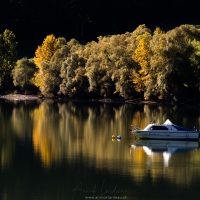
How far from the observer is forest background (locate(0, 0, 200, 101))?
108 metres

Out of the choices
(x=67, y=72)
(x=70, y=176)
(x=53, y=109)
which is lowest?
(x=70, y=176)

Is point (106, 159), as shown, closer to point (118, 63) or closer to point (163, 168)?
point (163, 168)

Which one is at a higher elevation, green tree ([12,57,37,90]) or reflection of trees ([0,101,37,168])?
green tree ([12,57,37,90])

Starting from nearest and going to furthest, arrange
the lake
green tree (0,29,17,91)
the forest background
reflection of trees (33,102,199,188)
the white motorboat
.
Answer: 1. the lake
2. reflection of trees (33,102,199,188)
3. the white motorboat
4. the forest background
5. green tree (0,29,17,91)

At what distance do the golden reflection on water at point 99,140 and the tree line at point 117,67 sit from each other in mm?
9433

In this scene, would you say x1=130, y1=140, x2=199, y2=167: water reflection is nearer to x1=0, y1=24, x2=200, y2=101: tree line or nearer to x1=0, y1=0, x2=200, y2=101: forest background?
x1=0, y1=24, x2=200, y2=101: tree line

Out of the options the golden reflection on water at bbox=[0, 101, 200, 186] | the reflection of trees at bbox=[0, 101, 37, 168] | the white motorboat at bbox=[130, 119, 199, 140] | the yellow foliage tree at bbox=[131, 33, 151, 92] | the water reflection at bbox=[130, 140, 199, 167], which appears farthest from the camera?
the yellow foliage tree at bbox=[131, 33, 151, 92]

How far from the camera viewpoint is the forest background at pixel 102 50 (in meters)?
108

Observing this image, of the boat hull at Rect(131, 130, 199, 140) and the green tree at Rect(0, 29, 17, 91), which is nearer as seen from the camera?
the boat hull at Rect(131, 130, 199, 140)

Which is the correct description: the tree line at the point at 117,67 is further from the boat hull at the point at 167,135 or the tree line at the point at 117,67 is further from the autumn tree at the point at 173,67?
the boat hull at the point at 167,135

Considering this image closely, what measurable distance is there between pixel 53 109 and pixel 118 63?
68.6 feet

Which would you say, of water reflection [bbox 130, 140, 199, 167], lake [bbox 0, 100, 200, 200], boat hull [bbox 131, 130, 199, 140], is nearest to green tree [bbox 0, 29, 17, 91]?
lake [bbox 0, 100, 200, 200]

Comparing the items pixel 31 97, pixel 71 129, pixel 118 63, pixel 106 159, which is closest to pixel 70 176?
pixel 106 159

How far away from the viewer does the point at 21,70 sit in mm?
131500
